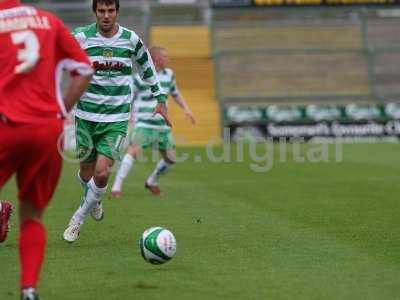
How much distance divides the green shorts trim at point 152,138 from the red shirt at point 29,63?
9.21 meters

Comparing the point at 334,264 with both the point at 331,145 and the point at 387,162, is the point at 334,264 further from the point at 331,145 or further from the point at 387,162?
the point at 331,145

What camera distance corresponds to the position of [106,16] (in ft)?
33.5

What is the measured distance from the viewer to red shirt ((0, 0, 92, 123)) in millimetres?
6727

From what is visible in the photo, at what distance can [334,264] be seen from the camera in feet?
28.9

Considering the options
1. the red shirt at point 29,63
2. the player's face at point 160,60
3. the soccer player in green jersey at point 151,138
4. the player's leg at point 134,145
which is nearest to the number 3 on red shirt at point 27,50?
the red shirt at point 29,63

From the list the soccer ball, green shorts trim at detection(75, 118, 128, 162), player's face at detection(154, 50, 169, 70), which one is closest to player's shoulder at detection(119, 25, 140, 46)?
green shorts trim at detection(75, 118, 128, 162)

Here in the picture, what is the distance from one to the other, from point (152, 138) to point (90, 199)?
594 cm

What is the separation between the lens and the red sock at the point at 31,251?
22.4 feet

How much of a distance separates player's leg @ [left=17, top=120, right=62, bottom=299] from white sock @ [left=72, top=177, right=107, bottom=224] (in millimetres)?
3328

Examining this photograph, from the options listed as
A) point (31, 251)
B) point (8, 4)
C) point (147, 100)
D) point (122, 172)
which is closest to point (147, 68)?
point (8, 4)

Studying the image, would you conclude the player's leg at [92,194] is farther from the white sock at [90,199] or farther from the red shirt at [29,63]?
the red shirt at [29,63]

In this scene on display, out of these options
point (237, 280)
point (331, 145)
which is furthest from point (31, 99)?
point (331, 145)

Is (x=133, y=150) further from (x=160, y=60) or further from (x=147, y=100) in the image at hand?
(x=160, y=60)

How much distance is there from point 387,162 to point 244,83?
50.1 feet
